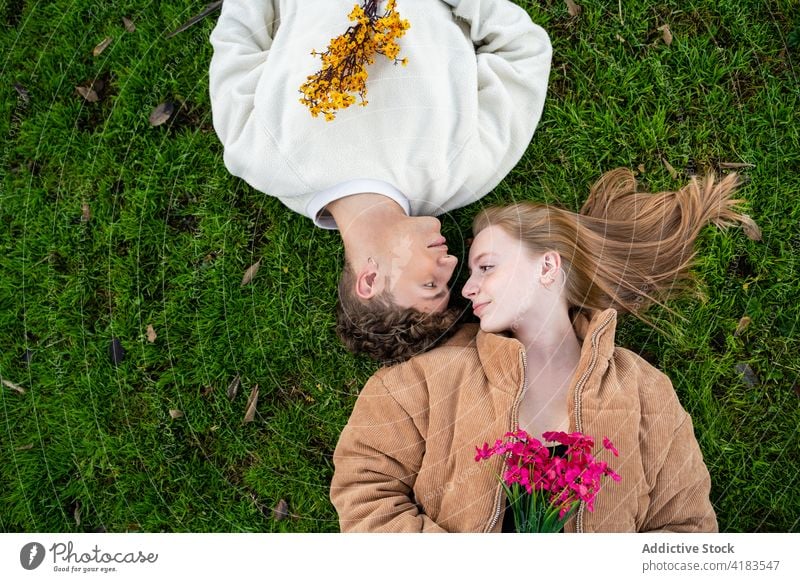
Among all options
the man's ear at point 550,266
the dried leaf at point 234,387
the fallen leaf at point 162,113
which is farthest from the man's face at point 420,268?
the fallen leaf at point 162,113

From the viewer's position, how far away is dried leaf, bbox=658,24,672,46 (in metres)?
1.80

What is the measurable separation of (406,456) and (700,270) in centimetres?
104

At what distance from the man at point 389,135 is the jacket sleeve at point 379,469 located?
172 mm

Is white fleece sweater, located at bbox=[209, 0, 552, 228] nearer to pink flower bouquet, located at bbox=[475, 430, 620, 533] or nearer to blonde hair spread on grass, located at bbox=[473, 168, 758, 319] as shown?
blonde hair spread on grass, located at bbox=[473, 168, 758, 319]

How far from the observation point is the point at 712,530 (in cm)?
162

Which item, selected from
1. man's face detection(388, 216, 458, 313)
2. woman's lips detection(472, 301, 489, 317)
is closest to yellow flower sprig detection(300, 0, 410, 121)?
man's face detection(388, 216, 458, 313)

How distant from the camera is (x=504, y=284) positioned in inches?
63.6

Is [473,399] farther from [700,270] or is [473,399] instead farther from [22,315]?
[22,315]

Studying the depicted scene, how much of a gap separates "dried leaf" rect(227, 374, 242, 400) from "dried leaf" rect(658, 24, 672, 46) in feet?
5.55

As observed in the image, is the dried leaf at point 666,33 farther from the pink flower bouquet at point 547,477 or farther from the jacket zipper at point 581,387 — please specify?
the pink flower bouquet at point 547,477

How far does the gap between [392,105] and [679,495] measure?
1328 mm

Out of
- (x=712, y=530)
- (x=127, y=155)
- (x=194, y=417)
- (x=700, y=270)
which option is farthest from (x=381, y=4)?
(x=712, y=530)

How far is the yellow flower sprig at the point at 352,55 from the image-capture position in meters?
1.55

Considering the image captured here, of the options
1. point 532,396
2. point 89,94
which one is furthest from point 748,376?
point 89,94
